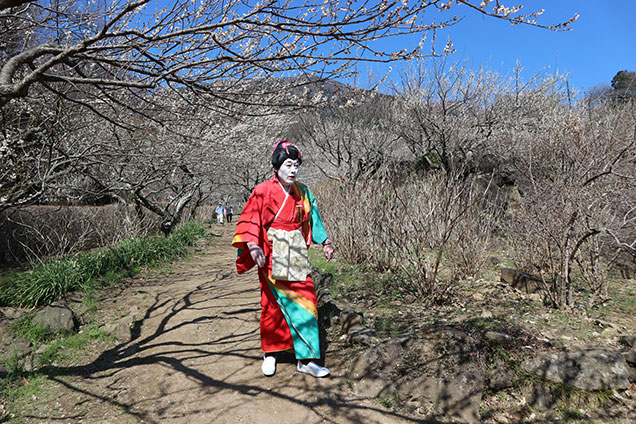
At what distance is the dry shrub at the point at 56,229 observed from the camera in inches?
313

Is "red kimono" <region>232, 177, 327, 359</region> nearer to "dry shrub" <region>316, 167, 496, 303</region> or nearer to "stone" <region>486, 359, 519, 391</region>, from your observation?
"stone" <region>486, 359, 519, 391</region>

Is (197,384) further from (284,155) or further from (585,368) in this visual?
(585,368)

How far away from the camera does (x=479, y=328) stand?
310cm

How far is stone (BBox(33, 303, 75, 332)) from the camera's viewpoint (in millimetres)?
4102

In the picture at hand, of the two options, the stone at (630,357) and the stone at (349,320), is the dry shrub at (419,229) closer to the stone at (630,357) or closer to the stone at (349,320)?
the stone at (349,320)

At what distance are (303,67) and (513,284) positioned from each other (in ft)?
13.8

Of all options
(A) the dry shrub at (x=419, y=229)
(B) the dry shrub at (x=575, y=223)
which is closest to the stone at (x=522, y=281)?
(B) the dry shrub at (x=575, y=223)

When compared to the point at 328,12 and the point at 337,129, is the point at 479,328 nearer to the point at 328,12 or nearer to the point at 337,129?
the point at 328,12

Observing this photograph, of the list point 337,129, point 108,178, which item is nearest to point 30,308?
point 108,178

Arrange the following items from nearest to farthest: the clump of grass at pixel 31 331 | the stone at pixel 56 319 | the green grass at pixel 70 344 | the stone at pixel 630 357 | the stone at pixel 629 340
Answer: the stone at pixel 630 357, the stone at pixel 629 340, the green grass at pixel 70 344, the clump of grass at pixel 31 331, the stone at pixel 56 319

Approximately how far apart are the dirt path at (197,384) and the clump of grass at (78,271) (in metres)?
1.55

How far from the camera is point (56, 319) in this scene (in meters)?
4.19

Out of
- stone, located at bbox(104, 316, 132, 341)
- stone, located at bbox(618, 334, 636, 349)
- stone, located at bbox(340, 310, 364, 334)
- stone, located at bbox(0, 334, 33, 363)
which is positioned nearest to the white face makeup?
stone, located at bbox(340, 310, 364, 334)

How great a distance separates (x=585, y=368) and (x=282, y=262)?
7.70 feet
